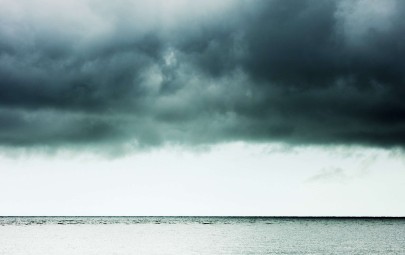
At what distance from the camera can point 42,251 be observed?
72.6 meters

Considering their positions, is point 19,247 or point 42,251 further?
point 19,247

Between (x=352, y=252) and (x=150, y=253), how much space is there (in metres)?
28.8

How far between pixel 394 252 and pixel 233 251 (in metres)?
23.9

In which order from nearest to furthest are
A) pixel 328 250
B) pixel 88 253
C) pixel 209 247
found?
1. pixel 88 253
2. pixel 328 250
3. pixel 209 247

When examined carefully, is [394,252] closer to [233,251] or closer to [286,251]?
[286,251]

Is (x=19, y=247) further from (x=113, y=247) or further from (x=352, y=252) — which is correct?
(x=352, y=252)

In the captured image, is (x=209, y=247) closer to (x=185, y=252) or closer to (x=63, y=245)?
(x=185, y=252)

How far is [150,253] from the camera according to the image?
234 ft

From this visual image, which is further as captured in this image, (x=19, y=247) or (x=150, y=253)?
(x=19, y=247)

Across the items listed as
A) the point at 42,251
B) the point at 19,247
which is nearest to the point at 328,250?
the point at 42,251

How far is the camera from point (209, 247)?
265 ft

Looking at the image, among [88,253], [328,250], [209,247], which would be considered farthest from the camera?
[209,247]

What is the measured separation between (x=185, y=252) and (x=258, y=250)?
10766 millimetres

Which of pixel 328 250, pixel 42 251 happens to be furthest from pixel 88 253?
pixel 328 250
